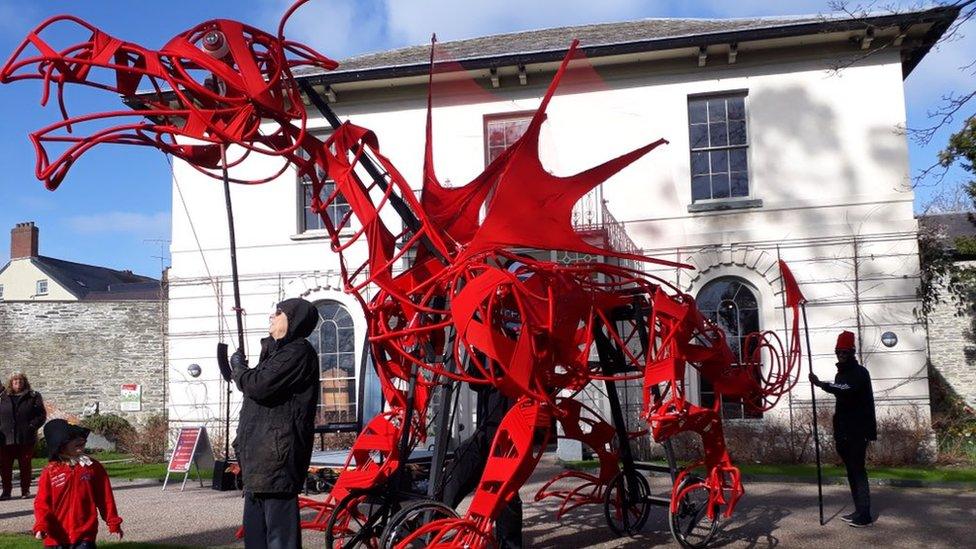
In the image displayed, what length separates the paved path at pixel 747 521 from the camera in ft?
25.9

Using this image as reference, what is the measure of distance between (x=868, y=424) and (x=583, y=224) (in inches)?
291

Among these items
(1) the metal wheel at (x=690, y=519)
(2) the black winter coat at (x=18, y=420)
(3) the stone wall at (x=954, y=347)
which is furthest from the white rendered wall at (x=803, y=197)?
(3) the stone wall at (x=954, y=347)

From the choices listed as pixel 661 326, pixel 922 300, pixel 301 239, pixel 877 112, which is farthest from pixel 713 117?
pixel 661 326

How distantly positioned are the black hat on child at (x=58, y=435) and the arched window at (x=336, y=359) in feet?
33.8

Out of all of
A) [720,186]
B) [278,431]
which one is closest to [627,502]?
[278,431]

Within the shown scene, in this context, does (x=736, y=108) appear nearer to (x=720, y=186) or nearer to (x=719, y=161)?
(x=719, y=161)

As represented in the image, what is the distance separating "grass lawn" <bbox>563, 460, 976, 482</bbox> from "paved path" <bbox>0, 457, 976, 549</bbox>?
2.11 feet

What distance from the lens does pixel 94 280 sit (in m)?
46.7

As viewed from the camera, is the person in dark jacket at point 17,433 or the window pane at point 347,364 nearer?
the person in dark jacket at point 17,433

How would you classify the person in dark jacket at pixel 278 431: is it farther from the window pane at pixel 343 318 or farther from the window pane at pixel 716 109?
the window pane at pixel 716 109

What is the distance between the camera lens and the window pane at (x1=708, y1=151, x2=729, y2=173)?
1591 cm

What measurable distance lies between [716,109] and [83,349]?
Result: 17.4 m

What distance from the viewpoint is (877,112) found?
14930 mm

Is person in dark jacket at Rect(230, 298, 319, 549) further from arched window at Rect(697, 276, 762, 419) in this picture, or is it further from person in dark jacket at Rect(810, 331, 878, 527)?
arched window at Rect(697, 276, 762, 419)
